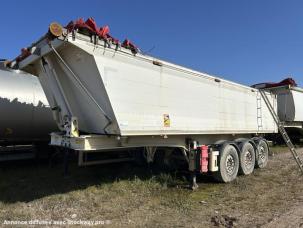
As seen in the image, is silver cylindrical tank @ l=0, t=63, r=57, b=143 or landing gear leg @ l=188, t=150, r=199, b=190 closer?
landing gear leg @ l=188, t=150, r=199, b=190

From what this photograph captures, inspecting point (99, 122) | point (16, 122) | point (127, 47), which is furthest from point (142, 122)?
point (16, 122)

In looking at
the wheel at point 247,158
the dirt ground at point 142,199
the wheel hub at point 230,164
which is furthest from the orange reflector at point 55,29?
the wheel at point 247,158

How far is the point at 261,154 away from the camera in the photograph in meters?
10.2

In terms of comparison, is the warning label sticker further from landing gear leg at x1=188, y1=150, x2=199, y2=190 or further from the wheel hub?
the wheel hub

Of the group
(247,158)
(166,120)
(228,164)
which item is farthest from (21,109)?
(247,158)

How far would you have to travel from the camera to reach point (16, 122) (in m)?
8.77

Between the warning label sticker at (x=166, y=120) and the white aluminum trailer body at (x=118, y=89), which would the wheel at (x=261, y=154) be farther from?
the warning label sticker at (x=166, y=120)

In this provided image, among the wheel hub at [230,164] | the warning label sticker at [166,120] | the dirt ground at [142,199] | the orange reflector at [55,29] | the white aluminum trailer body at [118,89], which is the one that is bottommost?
the dirt ground at [142,199]

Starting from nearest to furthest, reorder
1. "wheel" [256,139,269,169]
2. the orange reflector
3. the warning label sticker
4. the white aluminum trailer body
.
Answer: the orange reflector < the white aluminum trailer body < the warning label sticker < "wheel" [256,139,269,169]

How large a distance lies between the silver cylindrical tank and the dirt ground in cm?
101

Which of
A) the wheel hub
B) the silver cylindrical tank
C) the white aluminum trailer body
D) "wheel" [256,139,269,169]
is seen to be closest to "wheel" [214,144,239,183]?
the wheel hub

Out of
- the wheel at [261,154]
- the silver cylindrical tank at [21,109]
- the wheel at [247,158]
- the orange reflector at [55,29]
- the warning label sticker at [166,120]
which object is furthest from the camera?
the wheel at [261,154]

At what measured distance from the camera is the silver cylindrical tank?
28.0 feet

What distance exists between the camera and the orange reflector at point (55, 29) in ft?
17.2
